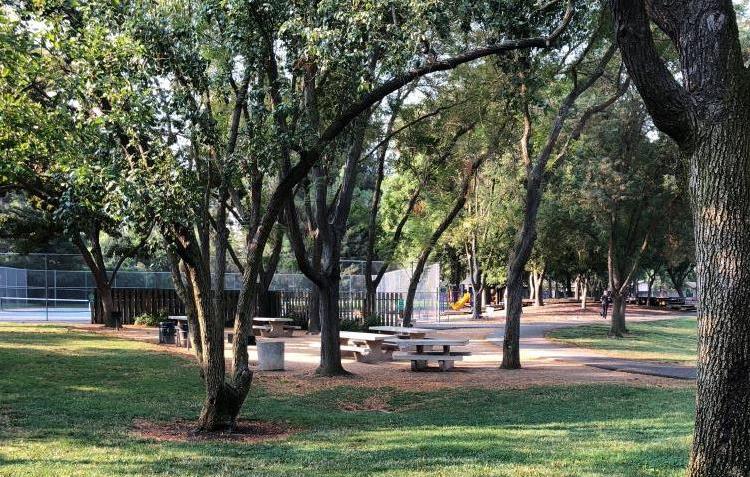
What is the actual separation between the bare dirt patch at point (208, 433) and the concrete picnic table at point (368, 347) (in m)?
8.42

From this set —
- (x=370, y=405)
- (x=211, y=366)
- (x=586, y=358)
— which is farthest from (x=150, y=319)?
(x=211, y=366)

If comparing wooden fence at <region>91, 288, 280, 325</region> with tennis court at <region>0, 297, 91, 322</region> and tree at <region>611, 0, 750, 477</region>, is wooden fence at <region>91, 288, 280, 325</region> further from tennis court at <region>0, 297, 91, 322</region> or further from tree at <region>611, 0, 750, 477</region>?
tree at <region>611, 0, 750, 477</region>

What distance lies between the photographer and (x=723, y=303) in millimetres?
4797

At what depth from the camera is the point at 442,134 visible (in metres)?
20.0

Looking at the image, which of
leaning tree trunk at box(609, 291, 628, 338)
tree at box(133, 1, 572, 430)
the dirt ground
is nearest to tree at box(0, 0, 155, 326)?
tree at box(133, 1, 572, 430)

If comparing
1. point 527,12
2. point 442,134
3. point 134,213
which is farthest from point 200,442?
point 442,134

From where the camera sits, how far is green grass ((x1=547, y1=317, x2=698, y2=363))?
2259 cm

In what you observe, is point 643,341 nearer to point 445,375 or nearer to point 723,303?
point 445,375

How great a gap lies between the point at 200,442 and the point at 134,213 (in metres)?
2.88

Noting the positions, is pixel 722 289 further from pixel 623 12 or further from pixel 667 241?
pixel 667 241

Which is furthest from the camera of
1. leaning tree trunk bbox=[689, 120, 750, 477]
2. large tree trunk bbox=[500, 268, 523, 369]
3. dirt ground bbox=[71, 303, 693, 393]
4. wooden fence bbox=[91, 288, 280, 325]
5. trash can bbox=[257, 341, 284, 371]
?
wooden fence bbox=[91, 288, 280, 325]

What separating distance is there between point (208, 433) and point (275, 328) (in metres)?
18.2

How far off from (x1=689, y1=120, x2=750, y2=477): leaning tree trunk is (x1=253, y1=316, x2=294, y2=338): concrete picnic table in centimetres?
2287

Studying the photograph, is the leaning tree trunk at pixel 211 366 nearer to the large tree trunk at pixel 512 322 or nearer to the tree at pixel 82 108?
the tree at pixel 82 108
